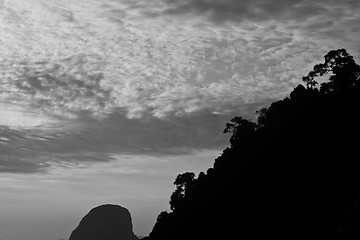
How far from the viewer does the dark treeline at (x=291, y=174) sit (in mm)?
60594

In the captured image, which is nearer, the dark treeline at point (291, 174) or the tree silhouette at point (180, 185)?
the dark treeline at point (291, 174)

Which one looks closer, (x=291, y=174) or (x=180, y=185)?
(x=291, y=174)

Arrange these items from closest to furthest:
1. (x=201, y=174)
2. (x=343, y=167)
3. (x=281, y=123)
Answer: (x=343, y=167) → (x=281, y=123) → (x=201, y=174)

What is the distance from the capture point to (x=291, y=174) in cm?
6869

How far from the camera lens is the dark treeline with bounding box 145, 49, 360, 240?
60594mm

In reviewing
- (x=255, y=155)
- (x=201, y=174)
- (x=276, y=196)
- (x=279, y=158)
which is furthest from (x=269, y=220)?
(x=201, y=174)

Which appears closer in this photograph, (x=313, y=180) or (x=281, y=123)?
(x=313, y=180)

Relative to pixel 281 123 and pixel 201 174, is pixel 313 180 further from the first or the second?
pixel 201 174

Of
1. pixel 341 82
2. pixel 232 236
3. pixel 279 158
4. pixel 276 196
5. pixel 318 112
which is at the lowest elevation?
pixel 232 236

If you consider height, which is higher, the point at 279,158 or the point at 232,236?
the point at 279,158

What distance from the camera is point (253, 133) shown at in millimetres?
96438

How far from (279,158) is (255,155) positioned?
29.7 feet

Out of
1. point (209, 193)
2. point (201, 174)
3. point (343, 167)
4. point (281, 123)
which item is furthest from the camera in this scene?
point (201, 174)

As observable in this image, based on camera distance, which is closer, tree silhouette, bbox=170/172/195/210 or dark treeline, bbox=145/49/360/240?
dark treeline, bbox=145/49/360/240
